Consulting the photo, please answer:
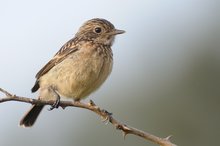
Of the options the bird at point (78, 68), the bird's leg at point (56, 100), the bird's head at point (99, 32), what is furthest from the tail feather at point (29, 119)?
the bird's head at point (99, 32)

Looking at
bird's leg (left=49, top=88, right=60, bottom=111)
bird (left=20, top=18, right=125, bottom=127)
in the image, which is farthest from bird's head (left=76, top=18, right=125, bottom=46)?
bird's leg (left=49, top=88, right=60, bottom=111)

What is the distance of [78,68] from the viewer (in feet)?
34.2

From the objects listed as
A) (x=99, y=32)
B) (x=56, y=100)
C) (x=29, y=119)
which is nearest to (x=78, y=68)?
(x=56, y=100)

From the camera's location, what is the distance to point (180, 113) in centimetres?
1822

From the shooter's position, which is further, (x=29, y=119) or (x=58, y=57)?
(x=29, y=119)

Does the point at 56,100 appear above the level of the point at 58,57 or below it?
below

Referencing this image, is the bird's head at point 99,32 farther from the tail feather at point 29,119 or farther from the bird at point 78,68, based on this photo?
the tail feather at point 29,119

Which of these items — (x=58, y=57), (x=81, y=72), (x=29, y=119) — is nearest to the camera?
(x=81, y=72)

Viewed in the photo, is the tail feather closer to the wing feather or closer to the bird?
the bird

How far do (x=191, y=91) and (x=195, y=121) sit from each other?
2.26 m

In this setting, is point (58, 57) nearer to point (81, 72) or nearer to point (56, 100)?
point (81, 72)

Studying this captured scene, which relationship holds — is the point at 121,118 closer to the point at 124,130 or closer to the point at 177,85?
the point at 177,85

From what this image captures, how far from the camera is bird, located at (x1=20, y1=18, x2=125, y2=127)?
34.1 ft

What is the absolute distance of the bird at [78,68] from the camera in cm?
1040
